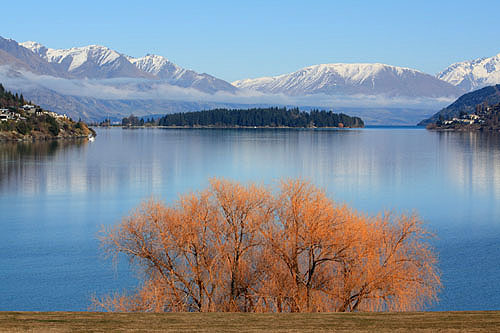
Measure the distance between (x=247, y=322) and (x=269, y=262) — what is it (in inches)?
521

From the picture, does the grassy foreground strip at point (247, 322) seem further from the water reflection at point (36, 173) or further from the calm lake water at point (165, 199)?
the water reflection at point (36, 173)

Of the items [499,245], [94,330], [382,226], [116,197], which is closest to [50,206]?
[116,197]

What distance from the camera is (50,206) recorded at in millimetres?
51281

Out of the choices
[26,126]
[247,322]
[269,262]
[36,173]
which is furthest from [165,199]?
[26,126]

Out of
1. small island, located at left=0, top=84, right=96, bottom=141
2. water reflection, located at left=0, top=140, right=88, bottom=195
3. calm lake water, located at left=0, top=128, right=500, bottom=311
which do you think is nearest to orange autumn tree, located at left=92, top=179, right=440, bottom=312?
calm lake water, located at left=0, top=128, right=500, bottom=311

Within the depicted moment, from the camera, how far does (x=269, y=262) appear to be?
27219mm

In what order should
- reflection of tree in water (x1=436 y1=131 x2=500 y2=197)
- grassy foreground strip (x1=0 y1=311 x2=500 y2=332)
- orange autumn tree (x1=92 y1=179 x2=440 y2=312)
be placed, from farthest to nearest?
1. reflection of tree in water (x1=436 y1=131 x2=500 y2=197)
2. orange autumn tree (x1=92 y1=179 x2=440 y2=312)
3. grassy foreground strip (x1=0 y1=311 x2=500 y2=332)

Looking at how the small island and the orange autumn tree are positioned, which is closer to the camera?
the orange autumn tree

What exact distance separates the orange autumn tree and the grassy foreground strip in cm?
1050

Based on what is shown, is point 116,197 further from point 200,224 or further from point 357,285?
point 357,285

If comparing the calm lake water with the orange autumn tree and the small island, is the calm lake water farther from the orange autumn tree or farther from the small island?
the small island

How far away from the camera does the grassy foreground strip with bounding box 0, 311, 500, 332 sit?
1354 cm

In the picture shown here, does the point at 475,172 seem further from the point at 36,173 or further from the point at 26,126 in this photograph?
the point at 26,126

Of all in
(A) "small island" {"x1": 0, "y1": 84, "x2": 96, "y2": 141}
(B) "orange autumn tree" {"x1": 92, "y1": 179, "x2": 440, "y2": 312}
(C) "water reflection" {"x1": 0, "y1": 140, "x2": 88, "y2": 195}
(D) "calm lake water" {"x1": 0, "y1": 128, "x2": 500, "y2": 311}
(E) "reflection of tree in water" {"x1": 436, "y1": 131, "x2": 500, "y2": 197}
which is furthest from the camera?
(A) "small island" {"x1": 0, "y1": 84, "x2": 96, "y2": 141}
